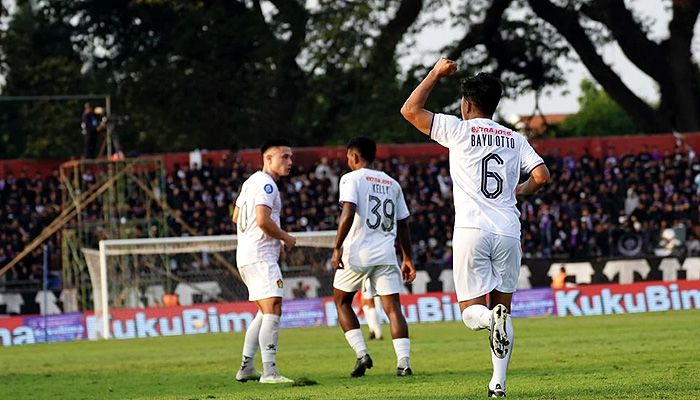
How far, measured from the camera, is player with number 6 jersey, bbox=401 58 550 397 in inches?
375

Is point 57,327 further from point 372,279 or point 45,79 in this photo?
point 45,79

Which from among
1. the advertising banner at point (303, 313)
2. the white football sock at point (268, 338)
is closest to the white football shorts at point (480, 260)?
the white football sock at point (268, 338)

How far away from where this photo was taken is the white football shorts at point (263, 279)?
508 inches

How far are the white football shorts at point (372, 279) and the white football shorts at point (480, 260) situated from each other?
3.83 meters

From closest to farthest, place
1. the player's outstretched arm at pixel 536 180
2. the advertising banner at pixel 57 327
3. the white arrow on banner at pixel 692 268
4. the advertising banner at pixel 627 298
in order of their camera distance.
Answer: the player's outstretched arm at pixel 536 180 → the advertising banner at pixel 57 327 → the advertising banner at pixel 627 298 → the white arrow on banner at pixel 692 268

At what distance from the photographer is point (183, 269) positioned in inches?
1202

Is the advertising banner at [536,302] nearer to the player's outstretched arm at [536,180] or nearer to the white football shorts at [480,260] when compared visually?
the player's outstretched arm at [536,180]

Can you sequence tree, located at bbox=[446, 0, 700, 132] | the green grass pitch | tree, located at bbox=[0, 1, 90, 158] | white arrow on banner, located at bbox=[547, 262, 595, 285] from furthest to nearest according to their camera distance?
tree, located at bbox=[0, 1, 90, 158] → tree, located at bbox=[446, 0, 700, 132] → white arrow on banner, located at bbox=[547, 262, 595, 285] → the green grass pitch

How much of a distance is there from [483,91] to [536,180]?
75 centimetres

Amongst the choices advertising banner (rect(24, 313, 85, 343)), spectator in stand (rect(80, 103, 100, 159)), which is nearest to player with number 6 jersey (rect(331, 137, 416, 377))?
advertising banner (rect(24, 313, 85, 343))

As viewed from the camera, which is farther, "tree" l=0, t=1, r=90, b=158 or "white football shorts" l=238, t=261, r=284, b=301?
"tree" l=0, t=1, r=90, b=158

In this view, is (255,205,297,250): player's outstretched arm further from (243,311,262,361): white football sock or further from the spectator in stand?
the spectator in stand

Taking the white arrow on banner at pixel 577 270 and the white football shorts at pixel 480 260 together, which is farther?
the white arrow on banner at pixel 577 270

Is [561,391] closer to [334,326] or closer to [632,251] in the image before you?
[334,326]
